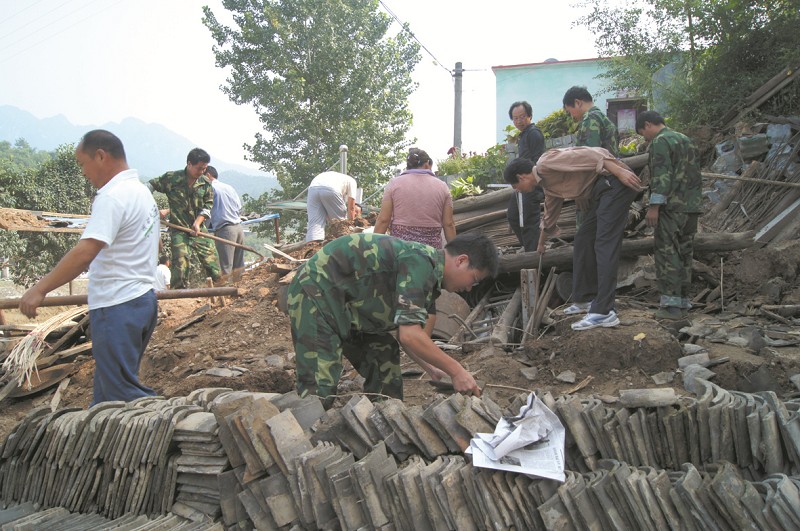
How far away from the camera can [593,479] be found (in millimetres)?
2221

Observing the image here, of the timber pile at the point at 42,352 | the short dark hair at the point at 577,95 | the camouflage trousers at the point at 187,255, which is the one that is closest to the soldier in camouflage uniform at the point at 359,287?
the short dark hair at the point at 577,95

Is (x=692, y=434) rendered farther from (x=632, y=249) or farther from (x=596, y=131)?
(x=632, y=249)

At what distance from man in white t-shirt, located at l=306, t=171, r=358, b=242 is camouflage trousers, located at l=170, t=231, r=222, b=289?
1266mm

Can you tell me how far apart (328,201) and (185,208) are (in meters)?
1.69

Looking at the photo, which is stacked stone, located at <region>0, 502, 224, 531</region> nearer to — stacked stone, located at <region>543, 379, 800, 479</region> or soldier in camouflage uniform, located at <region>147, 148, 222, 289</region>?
stacked stone, located at <region>543, 379, 800, 479</region>

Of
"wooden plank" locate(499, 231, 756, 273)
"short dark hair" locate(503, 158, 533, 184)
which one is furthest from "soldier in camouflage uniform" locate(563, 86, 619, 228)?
"wooden plank" locate(499, 231, 756, 273)

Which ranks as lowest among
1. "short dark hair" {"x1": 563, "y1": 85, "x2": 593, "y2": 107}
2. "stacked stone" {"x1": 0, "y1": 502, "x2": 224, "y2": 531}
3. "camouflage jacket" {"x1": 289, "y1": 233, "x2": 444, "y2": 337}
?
"stacked stone" {"x1": 0, "y1": 502, "x2": 224, "y2": 531}

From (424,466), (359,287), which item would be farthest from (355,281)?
(424,466)

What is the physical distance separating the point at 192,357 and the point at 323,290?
3704mm

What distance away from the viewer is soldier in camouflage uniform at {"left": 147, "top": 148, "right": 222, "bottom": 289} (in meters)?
7.28

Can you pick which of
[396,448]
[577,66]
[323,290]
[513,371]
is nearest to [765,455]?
[396,448]

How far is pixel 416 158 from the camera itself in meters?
5.49

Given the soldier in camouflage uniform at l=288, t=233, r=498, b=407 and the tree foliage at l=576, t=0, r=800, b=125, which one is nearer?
the soldier in camouflage uniform at l=288, t=233, r=498, b=407

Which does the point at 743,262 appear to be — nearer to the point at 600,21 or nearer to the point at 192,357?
the point at 192,357
